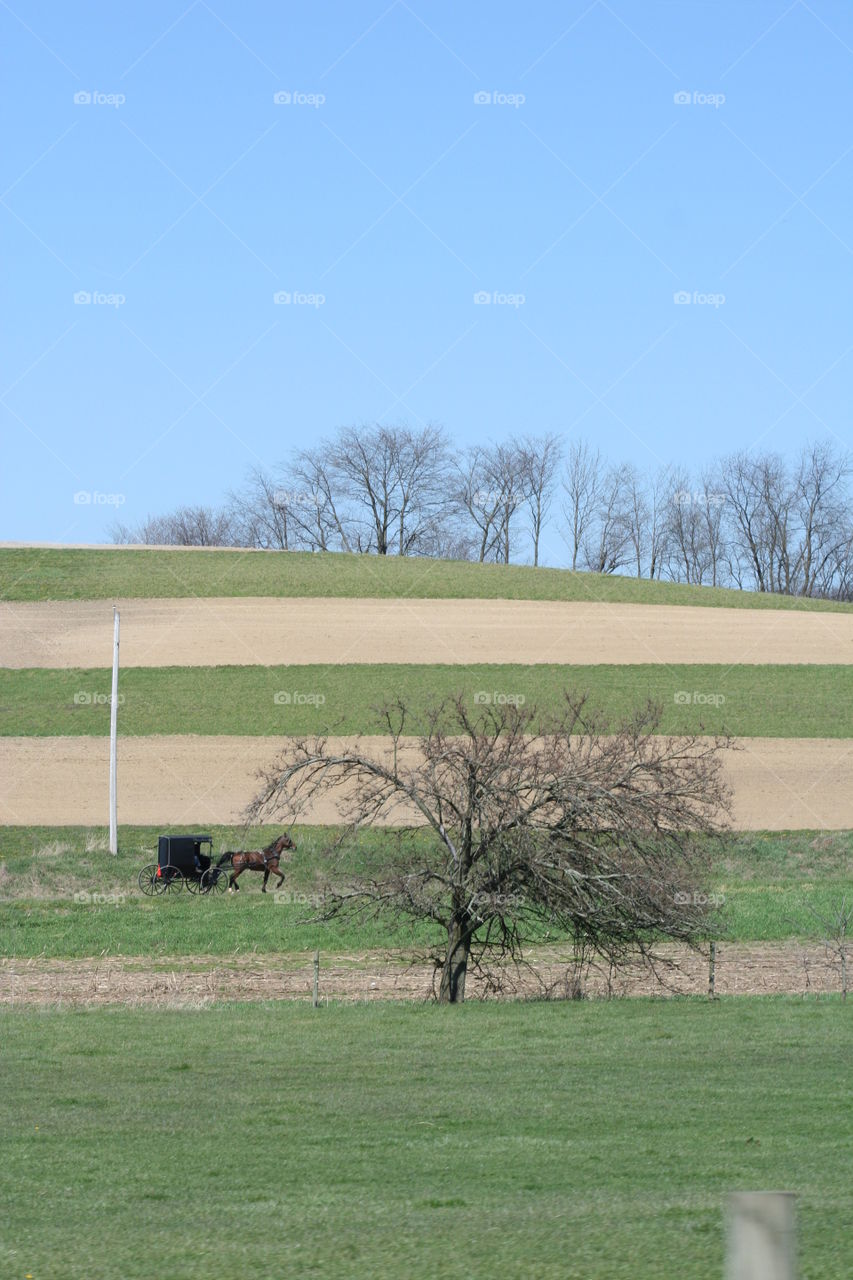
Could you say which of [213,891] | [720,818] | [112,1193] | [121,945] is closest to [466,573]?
[720,818]

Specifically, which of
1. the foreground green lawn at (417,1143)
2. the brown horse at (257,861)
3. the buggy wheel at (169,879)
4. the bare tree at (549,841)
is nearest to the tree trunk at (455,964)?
the bare tree at (549,841)

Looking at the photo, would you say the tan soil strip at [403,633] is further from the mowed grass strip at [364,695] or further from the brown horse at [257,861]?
the brown horse at [257,861]

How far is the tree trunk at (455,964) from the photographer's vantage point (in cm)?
1888

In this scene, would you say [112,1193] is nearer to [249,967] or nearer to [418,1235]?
[418,1235]

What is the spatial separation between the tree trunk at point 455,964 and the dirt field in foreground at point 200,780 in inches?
628

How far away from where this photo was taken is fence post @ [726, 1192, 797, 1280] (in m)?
2.76

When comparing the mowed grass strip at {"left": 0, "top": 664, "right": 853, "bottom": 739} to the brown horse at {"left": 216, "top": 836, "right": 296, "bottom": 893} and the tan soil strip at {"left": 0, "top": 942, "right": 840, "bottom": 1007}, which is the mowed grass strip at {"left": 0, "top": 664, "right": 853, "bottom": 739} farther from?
the tan soil strip at {"left": 0, "top": 942, "right": 840, "bottom": 1007}

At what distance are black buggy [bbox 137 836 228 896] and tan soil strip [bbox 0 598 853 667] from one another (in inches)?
884

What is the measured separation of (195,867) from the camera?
97.1 feet

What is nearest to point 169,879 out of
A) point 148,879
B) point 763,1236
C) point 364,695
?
point 148,879

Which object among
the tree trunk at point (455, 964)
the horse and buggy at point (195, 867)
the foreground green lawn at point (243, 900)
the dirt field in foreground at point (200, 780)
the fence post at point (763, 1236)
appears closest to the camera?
the fence post at point (763, 1236)

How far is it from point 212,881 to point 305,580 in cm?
4243

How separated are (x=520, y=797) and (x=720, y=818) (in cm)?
1842

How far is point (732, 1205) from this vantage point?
2914 mm
